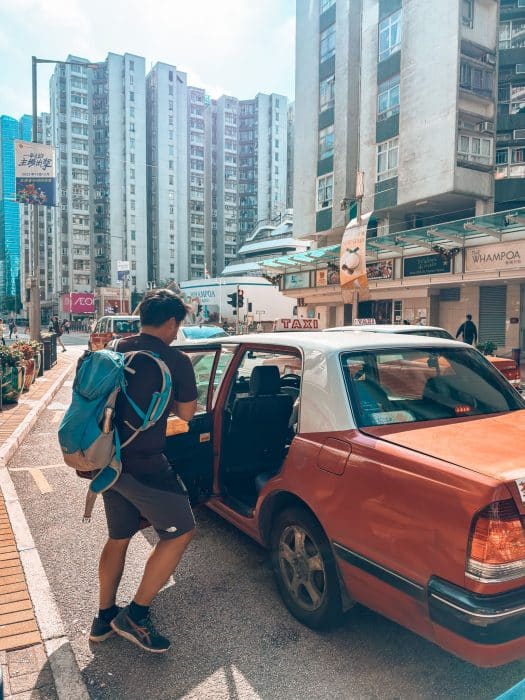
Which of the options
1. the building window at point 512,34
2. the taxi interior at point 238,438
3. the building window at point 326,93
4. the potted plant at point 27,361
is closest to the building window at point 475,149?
the building window at point 512,34

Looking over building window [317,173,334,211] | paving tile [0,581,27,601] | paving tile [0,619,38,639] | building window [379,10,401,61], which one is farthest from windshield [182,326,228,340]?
building window [379,10,401,61]

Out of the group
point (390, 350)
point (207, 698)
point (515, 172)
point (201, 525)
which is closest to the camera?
point (207, 698)

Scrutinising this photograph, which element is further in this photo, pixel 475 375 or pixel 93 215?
pixel 93 215

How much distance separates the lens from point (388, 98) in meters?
26.6

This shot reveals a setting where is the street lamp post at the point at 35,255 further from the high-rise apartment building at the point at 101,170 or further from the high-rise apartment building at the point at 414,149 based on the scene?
the high-rise apartment building at the point at 101,170

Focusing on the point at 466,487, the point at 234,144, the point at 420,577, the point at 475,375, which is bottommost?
the point at 420,577

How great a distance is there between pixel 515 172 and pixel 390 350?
83.0 feet

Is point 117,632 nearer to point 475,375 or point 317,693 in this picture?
point 317,693

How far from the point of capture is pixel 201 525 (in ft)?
14.2

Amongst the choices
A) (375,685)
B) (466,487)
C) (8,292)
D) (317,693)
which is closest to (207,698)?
(317,693)

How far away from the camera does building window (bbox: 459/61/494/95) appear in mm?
23625

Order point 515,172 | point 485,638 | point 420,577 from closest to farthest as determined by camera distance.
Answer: point 485,638, point 420,577, point 515,172

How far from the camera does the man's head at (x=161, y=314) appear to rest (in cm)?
263

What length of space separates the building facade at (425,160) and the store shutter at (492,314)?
48 mm
